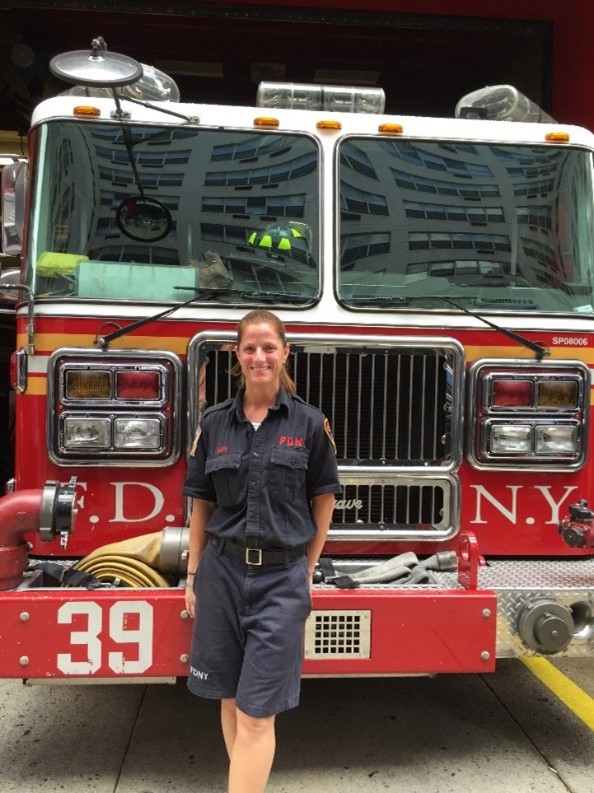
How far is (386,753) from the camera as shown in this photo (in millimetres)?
3195

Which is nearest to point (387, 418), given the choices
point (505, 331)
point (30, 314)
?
point (505, 331)

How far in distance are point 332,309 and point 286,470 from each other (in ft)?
3.87

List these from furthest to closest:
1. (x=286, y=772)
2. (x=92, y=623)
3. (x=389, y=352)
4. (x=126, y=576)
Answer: (x=389, y=352), (x=286, y=772), (x=126, y=576), (x=92, y=623)

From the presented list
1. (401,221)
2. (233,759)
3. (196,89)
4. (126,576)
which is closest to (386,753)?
(233,759)

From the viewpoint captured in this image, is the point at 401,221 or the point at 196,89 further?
the point at 196,89

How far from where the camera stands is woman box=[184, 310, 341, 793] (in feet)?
7.36

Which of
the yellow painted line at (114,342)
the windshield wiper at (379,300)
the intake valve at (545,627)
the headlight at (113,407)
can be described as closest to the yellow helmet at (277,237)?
the windshield wiper at (379,300)

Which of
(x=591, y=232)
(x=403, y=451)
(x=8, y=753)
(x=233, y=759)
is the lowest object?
(x=8, y=753)

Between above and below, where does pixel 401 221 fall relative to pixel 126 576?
above

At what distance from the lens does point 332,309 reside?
3.26m

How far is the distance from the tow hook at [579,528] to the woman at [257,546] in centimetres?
124

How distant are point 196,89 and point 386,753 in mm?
6578

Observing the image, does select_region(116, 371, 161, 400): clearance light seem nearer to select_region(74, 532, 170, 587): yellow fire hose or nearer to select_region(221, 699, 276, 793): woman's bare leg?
select_region(74, 532, 170, 587): yellow fire hose

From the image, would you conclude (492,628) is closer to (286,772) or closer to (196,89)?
(286,772)
